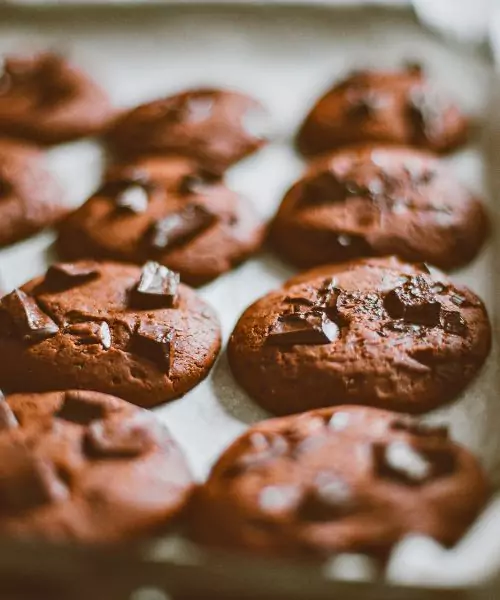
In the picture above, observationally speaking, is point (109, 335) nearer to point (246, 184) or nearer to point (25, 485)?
point (25, 485)

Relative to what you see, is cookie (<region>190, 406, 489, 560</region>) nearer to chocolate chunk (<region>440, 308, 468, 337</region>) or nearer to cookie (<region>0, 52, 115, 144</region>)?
chocolate chunk (<region>440, 308, 468, 337</region>)

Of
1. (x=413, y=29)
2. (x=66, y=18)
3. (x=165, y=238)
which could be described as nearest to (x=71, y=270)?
(x=165, y=238)

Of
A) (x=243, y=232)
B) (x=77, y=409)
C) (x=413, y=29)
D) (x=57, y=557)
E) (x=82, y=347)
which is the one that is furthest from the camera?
(x=413, y=29)

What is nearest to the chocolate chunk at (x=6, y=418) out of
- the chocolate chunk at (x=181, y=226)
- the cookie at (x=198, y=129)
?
the chocolate chunk at (x=181, y=226)

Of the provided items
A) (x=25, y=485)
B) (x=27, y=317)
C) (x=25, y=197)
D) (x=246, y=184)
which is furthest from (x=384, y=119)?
(x=25, y=485)

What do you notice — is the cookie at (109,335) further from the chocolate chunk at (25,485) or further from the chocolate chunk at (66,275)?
the chocolate chunk at (25,485)

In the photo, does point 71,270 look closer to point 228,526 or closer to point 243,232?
point 243,232
